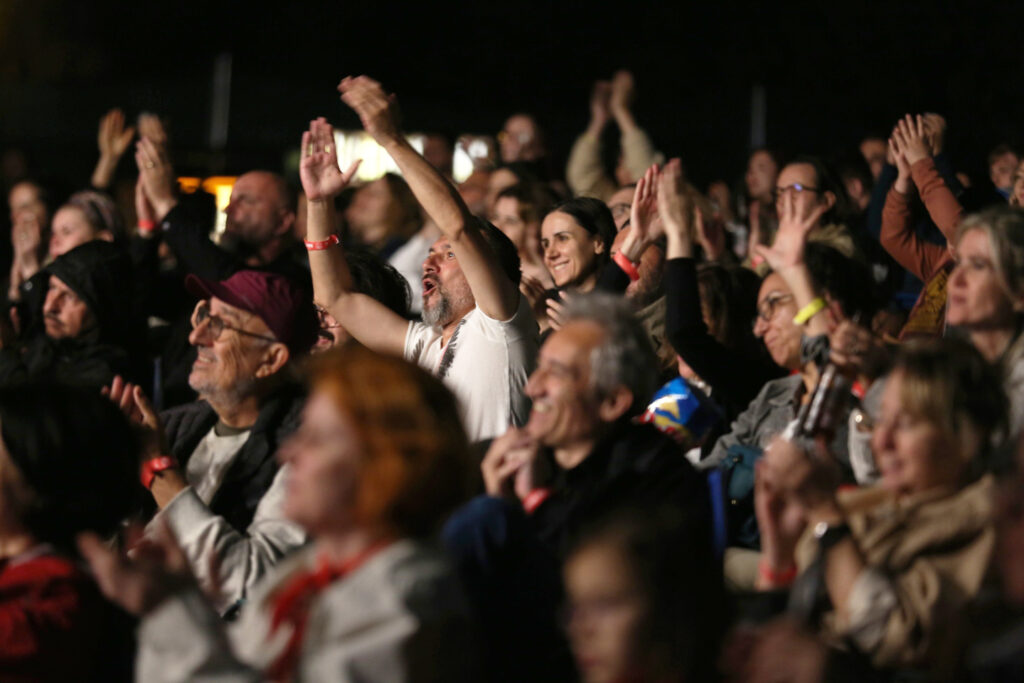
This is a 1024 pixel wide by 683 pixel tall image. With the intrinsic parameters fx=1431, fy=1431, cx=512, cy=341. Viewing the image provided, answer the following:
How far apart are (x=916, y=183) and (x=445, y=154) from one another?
18.0ft

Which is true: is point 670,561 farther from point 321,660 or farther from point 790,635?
point 321,660

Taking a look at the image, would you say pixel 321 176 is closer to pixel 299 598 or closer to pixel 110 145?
pixel 299 598

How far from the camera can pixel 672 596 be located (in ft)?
8.04

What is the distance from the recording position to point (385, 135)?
15.1 ft

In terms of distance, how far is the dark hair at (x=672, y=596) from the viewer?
2439 millimetres

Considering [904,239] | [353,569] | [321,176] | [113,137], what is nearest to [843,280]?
[904,239]

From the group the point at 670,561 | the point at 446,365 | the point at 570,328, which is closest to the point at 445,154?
the point at 446,365

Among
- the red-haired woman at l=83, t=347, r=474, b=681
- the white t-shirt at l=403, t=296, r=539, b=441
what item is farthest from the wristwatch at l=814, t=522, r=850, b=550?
the white t-shirt at l=403, t=296, r=539, b=441

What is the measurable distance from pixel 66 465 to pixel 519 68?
14.2 metres

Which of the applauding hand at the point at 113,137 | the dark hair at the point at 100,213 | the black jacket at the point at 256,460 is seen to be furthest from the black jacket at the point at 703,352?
the applauding hand at the point at 113,137

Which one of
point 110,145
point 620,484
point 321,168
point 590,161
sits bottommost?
point 620,484

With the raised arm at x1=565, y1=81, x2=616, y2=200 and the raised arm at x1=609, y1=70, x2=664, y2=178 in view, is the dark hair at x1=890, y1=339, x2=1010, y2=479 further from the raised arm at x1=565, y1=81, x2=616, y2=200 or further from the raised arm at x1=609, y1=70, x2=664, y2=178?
the raised arm at x1=565, y1=81, x2=616, y2=200

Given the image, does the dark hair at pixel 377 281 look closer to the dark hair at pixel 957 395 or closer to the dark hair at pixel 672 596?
the dark hair at pixel 957 395

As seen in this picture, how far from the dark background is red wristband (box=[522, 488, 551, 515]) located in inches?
213
